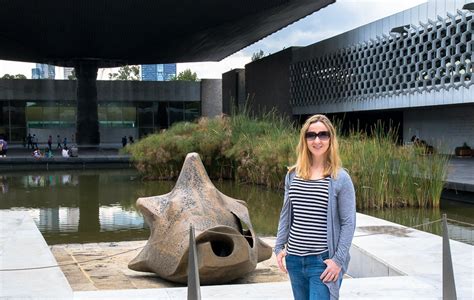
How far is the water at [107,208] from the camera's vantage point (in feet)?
34.8

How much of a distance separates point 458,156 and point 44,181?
16834 mm

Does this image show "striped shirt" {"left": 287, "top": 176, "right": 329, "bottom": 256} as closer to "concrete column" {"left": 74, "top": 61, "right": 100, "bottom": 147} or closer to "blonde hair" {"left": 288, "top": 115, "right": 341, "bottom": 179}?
"blonde hair" {"left": 288, "top": 115, "right": 341, "bottom": 179}

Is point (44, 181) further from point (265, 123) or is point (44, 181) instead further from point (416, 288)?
point (416, 288)

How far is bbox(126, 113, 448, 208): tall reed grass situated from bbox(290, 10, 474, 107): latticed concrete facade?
253 inches

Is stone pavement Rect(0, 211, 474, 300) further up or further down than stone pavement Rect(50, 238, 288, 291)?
further up

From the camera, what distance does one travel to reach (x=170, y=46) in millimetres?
38031

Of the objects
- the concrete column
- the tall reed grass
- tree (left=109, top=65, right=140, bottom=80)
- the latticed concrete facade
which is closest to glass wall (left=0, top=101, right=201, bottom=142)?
the concrete column

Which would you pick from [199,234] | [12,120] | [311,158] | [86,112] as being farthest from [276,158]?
[12,120]

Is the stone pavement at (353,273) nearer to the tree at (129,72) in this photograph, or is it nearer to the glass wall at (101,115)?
the glass wall at (101,115)

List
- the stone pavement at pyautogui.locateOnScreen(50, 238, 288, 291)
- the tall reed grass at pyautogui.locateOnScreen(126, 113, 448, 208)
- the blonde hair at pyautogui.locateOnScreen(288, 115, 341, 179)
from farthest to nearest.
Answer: the tall reed grass at pyautogui.locateOnScreen(126, 113, 448, 208) → the stone pavement at pyautogui.locateOnScreen(50, 238, 288, 291) → the blonde hair at pyautogui.locateOnScreen(288, 115, 341, 179)

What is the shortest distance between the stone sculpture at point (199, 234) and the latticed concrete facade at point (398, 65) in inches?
690

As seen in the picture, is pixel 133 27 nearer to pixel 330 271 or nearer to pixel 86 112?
pixel 86 112

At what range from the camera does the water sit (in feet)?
34.8

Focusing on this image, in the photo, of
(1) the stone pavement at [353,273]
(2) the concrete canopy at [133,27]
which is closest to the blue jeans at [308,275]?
(1) the stone pavement at [353,273]
